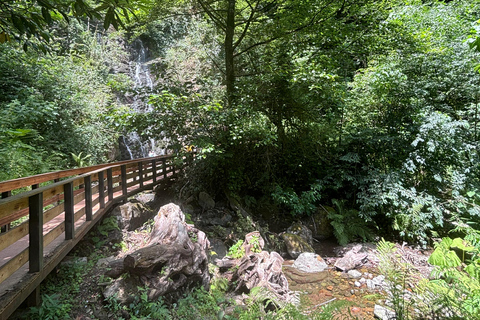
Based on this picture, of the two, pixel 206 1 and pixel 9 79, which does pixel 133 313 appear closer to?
pixel 206 1

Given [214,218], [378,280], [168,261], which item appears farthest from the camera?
[214,218]

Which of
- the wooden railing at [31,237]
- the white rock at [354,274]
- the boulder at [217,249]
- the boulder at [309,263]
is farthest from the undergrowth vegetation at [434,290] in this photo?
the boulder at [217,249]

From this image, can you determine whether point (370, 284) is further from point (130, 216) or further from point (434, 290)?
point (130, 216)

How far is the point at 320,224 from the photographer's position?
8445mm

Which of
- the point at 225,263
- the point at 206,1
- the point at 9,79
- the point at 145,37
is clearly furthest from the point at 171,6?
the point at 145,37

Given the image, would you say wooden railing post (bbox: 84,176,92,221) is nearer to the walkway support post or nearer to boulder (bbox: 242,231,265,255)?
the walkway support post

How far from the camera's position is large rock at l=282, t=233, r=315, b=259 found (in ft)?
23.3

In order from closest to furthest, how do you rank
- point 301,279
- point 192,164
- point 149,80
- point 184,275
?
1. point 184,275
2. point 301,279
3. point 192,164
4. point 149,80

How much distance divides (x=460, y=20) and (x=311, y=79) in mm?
5603

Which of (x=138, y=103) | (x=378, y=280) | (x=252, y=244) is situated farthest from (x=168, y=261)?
(x=138, y=103)

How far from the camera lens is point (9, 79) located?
26.9 ft

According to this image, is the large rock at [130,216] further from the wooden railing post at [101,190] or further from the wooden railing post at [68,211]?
the wooden railing post at [68,211]

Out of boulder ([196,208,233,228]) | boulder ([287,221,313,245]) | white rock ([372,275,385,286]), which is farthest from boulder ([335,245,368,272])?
boulder ([196,208,233,228])

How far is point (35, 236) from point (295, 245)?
19.8ft
